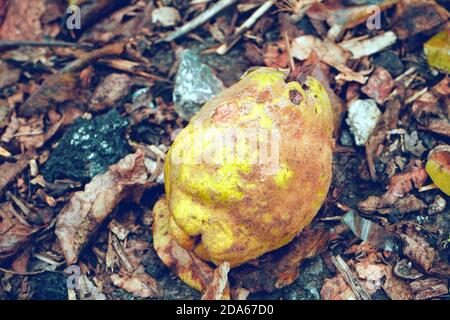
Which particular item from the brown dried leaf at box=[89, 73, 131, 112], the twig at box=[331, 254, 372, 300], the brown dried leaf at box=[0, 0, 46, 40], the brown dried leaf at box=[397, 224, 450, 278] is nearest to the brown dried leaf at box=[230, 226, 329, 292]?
the twig at box=[331, 254, 372, 300]

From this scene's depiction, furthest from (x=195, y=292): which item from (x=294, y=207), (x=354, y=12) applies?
(x=354, y=12)

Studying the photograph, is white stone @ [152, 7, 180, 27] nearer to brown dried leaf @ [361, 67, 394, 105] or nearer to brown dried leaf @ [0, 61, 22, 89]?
brown dried leaf @ [0, 61, 22, 89]

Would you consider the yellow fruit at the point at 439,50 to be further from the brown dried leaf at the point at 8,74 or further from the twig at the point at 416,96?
the brown dried leaf at the point at 8,74

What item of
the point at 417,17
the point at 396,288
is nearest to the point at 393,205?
the point at 396,288

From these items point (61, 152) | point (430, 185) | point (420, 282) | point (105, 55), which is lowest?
point (420, 282)

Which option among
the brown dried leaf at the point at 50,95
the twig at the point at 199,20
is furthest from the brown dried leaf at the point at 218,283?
the twig at the point at 199,20

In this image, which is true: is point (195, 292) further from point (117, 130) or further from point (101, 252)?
point (117, 130)
